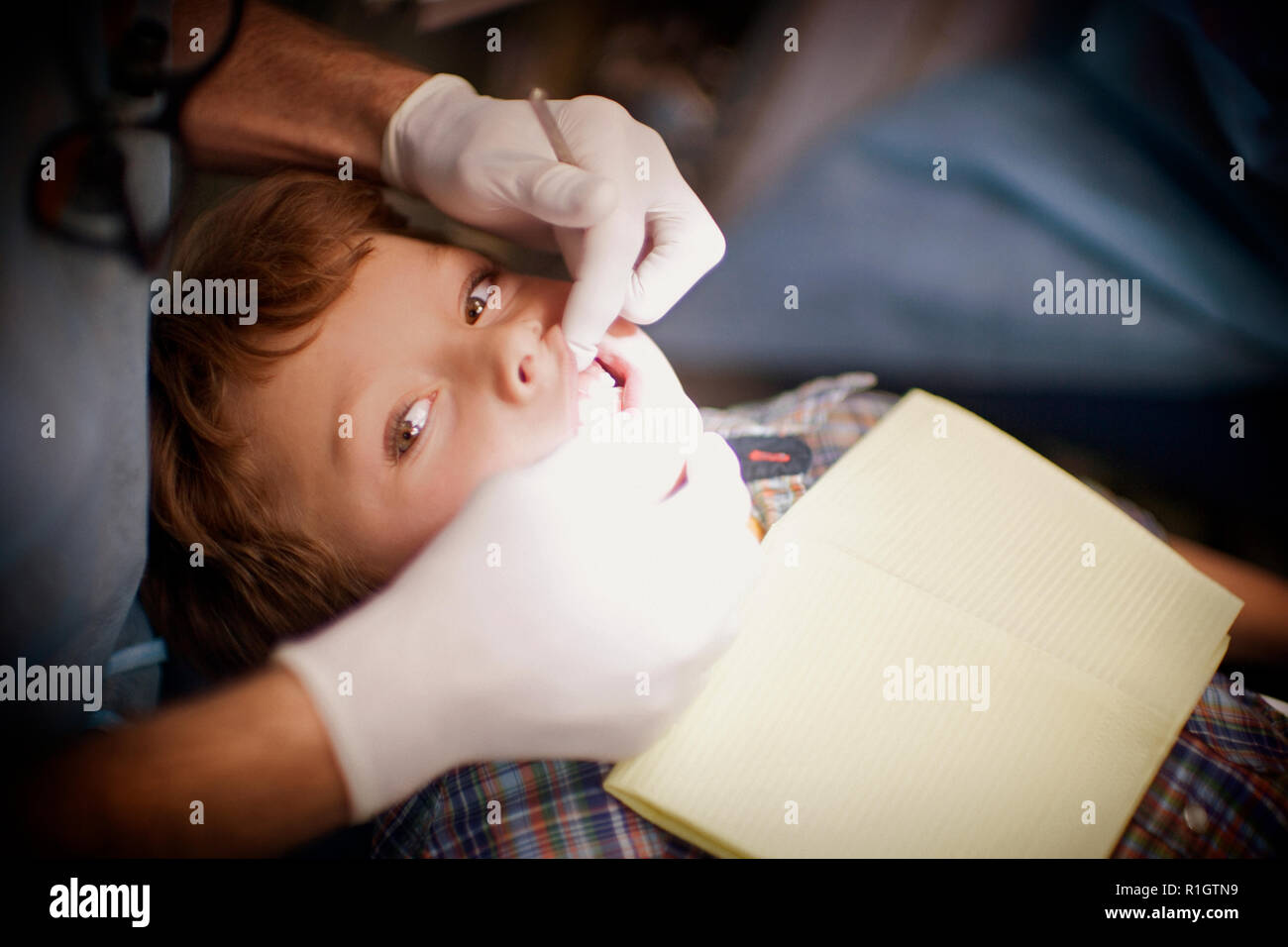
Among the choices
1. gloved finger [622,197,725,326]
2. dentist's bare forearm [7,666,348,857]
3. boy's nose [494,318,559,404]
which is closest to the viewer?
dentist's bare forearm [7,666,348,857]

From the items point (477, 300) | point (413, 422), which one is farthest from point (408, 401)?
point (477, 300)

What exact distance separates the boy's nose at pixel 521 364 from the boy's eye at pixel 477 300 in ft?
0.21

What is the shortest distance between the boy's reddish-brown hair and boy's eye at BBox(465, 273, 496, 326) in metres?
0.11

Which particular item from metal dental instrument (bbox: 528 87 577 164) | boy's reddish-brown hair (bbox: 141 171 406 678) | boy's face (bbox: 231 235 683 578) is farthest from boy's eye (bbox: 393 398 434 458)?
metal dental instrument (bbox: 528 87 577 164)

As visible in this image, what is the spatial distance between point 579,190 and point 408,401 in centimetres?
23

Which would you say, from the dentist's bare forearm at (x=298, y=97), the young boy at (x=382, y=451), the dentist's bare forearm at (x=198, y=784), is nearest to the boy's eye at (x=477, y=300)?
the young boy at (x=382, y=451)

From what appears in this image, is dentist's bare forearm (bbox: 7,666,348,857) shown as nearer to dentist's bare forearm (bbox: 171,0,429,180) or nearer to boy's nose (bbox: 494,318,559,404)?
boy's nose (bbox: 494,318,559,404)

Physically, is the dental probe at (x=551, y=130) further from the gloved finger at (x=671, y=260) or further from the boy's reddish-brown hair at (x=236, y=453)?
the boy's reddish-brown hair at (x=236, y=453)

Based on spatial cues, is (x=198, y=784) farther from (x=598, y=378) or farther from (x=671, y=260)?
(x=671, y=260)

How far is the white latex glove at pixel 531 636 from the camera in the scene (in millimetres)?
556

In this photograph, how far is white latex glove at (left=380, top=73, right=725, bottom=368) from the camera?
0.69 meters

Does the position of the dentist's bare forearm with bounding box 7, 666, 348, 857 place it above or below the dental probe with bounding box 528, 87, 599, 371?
below

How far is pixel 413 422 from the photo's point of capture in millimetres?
678

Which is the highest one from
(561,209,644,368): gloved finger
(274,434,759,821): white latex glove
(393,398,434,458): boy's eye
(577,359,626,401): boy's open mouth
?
(561,209,644,368): gloved finger
